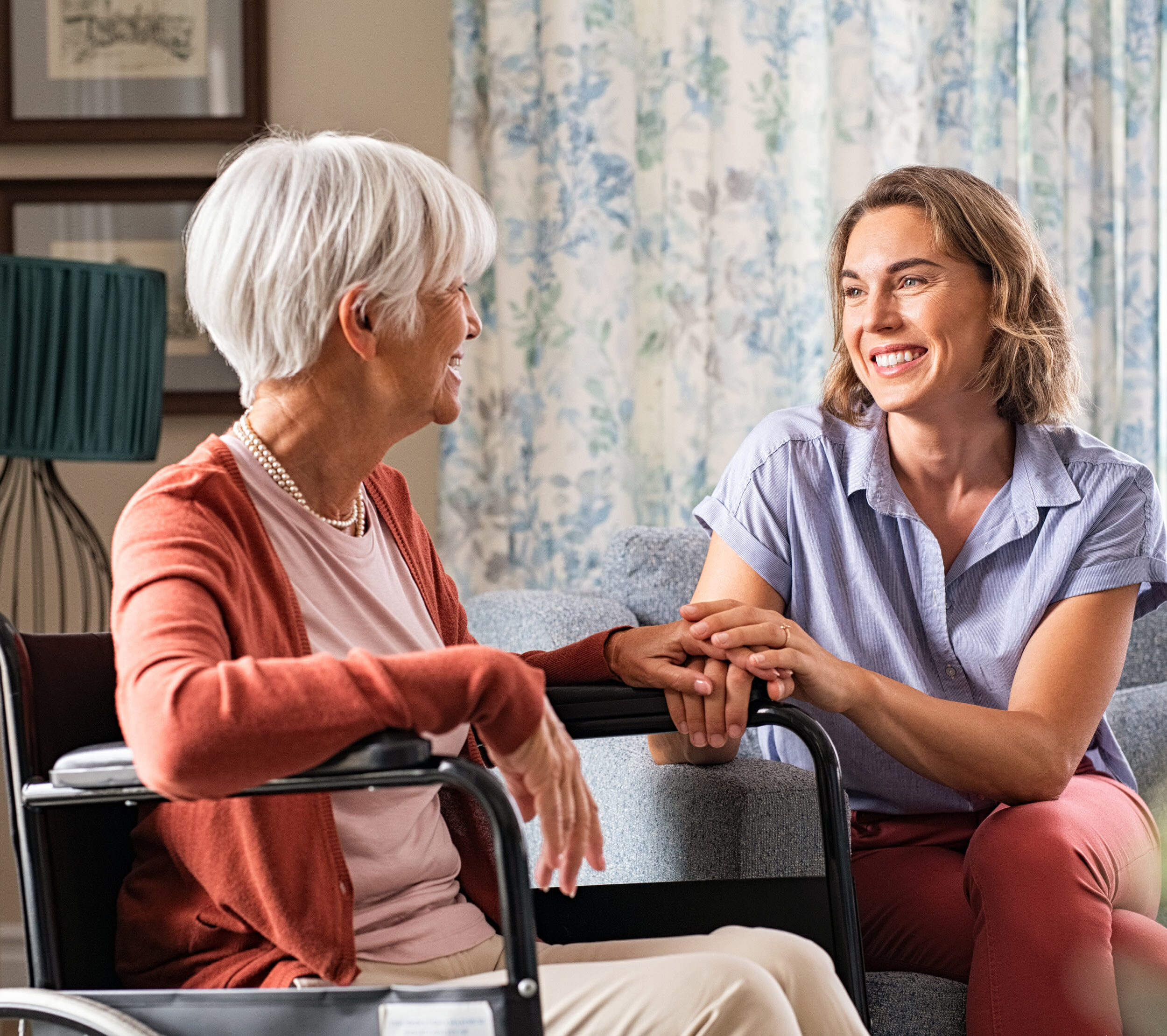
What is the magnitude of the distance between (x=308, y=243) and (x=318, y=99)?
1.78m

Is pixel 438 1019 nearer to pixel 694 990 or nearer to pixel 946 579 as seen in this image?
Answer: pixel 694 990

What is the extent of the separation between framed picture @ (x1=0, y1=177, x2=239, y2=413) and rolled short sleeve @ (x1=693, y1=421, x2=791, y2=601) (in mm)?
1386

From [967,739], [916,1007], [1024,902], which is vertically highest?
[967,739]

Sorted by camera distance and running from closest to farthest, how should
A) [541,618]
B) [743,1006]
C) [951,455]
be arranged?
[743,1006] < [951,455] < [541,618]

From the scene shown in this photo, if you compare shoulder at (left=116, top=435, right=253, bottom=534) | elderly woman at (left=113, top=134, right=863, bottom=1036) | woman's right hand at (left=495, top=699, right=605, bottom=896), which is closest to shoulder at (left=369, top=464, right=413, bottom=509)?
elderly woman at (left=113, top=134, right=863, bottom=1036)

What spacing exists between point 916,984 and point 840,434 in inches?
27.3

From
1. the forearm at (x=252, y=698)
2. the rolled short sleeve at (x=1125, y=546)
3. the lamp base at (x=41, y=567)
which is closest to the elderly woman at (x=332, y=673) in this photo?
the forearm at (x=252, y=698)

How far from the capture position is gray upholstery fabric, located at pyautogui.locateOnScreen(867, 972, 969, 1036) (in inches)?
47.4

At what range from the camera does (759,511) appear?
154cm

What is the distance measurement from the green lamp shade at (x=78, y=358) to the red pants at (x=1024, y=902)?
1.27 metres

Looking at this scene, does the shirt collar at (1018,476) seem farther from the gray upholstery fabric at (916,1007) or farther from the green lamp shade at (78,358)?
the green lamp shade at (78,358)

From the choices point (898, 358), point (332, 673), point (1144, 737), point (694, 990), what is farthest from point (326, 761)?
point (1144, 737)

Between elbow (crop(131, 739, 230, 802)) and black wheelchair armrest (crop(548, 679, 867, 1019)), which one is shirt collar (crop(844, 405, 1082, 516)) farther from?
elbow (crop(131, 739, 230, 802))

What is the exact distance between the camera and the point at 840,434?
1.62 meters
